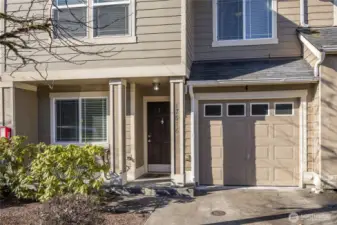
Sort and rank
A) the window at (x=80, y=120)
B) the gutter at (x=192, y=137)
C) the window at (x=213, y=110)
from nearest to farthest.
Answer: the gutter at (x=192, y=137) → the window at (x=213, y=110) → the window at (x=80, y=120)

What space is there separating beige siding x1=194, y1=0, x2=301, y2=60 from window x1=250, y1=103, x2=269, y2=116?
→ 1.45 metres

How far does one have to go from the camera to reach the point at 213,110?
7789 mm

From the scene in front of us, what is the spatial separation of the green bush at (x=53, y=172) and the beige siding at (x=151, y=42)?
2354mm

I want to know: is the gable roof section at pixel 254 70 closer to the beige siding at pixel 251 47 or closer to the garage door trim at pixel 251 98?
the beige siding at pixel 251 47

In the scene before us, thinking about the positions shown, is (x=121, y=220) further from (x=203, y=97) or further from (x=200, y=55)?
(x=200, y=55)

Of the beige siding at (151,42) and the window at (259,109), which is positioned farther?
the window at (259,109)

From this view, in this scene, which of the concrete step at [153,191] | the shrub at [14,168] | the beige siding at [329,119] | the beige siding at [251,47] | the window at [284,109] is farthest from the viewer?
the beige siding at [251,47]

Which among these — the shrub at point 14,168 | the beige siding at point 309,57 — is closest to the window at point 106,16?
the shrub at point 14,168

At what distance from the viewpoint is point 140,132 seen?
8.91 meters

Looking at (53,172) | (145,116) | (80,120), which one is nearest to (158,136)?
(145,116)

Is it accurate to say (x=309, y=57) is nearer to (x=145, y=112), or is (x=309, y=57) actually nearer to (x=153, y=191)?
(x=145, y=112)

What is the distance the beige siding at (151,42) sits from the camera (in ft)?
22.9

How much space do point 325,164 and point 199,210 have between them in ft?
11.1

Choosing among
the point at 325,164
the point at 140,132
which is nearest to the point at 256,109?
the point at 325,164
